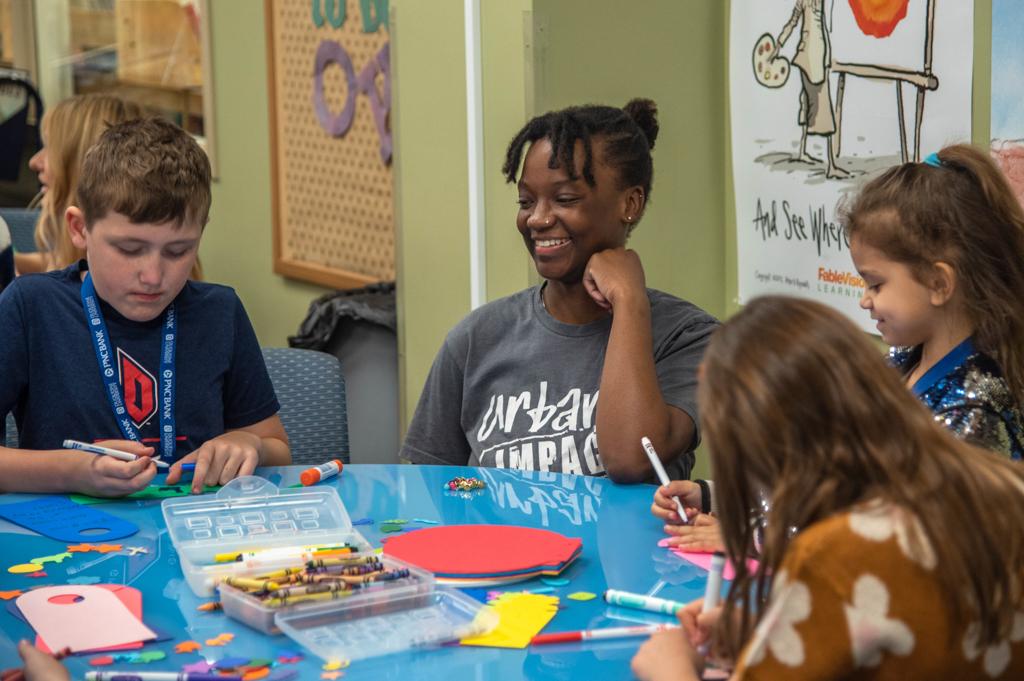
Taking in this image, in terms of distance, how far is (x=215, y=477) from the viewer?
6.11ft

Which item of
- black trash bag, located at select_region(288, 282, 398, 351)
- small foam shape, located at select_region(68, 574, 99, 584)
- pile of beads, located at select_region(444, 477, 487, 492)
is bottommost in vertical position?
black trash bag, located at select_region(288, 282, 398, 351)

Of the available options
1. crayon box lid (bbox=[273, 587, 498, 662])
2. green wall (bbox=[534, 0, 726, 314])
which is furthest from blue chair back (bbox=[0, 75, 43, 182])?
crayon box lid (bbox=[273, 587, 498, 662])

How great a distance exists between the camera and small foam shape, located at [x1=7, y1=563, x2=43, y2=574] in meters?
1.51

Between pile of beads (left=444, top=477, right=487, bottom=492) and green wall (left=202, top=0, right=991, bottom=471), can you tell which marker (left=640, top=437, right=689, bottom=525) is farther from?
green wall (left=202, top=0, right=991, bottom=471)

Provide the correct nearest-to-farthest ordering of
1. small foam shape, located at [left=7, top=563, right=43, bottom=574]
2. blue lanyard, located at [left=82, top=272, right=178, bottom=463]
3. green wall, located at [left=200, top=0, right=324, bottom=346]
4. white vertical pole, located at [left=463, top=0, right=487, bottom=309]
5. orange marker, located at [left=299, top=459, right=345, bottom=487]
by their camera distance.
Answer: small foam shape, located at [left=7, top=563, right=43, bottom=574]
orange marker, located at [left=299, top=459, right=345, bottom=487]
blue lanyard, located at [left=82, top=272, right=178, bottom=463]
white vertical pole, located at [left=463, top=0, right=487, bottom=309]
green wall, located at [left=200, top=0, right=324, bottom=346]

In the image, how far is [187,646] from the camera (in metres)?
1.27

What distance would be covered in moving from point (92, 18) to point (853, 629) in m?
5.78

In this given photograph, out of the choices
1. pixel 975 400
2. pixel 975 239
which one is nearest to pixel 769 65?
pixel 975 239

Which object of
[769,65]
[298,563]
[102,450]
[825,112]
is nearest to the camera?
[298,563]

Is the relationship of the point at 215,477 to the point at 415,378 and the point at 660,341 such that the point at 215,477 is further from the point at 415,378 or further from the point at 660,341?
the point at 415,378

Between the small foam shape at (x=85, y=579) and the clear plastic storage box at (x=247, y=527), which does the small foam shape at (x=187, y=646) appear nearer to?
the clear plastic storage box at (x=247, y=527)

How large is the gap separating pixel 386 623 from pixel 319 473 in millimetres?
618

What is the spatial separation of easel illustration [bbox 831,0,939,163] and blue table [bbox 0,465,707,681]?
0.99m

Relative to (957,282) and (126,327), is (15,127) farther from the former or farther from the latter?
(957,282)
